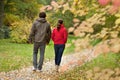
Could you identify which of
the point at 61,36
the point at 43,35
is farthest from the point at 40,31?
the point at 61,36

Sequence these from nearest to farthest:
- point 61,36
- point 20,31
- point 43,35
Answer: point 43,35 → point 61,36 → point 20,31

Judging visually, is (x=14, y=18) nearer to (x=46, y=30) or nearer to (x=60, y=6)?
(x=46, y=30)

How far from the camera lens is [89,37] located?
12.0 feet

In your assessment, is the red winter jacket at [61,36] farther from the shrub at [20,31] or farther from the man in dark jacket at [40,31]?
the shrub at [20,31]

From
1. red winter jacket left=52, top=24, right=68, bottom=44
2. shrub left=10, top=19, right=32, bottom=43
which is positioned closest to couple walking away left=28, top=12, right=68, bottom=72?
red winter jacket left=52, top=24, right=68, bottom=44

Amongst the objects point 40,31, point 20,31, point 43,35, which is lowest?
point 20,31

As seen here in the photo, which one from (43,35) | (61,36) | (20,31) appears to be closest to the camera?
(43,35)

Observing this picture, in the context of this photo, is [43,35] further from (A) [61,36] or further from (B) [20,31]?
(B) [20,31]

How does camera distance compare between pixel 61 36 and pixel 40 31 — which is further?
pixel 61 36

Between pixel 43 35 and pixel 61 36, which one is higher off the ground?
pixel 43 35

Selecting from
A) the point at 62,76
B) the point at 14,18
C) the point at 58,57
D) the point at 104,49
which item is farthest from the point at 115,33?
the point at 14,18

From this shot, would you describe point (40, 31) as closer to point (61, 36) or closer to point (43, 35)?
point (43, 35)

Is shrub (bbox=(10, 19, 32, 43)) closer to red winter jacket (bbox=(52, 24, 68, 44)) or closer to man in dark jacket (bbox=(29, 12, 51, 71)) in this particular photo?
red winter jacket (bbox=(52, 24, 68, 44))

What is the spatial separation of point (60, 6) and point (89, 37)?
0.76 m
